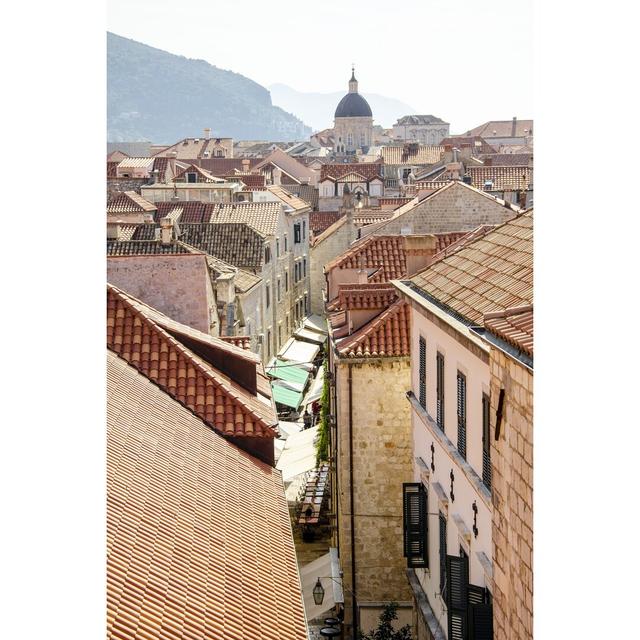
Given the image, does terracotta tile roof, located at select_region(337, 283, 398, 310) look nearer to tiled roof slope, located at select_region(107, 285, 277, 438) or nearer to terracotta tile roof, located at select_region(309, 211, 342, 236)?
tiled roof slope, located at select_region(107, 285, 277, 438)

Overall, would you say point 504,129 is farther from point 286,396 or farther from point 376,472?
point 376,472

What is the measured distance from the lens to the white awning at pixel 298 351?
40844 mm

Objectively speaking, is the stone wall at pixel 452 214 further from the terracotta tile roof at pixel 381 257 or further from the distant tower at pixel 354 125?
the distant tower at pixel 354 125

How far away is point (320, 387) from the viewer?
117 ft

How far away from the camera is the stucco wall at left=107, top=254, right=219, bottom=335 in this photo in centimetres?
2094

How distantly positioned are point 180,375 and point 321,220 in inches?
1922

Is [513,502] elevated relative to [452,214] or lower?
lower

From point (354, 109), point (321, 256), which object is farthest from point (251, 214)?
point (354, 109)

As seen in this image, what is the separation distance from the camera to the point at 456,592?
40.9 ft

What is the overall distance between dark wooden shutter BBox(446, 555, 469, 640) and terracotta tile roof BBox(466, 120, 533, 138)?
135 metres

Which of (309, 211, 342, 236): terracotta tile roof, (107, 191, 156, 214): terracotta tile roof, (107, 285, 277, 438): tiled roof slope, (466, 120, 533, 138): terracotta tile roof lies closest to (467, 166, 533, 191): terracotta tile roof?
(309, 211, 342, 236): terracotta tile roof
